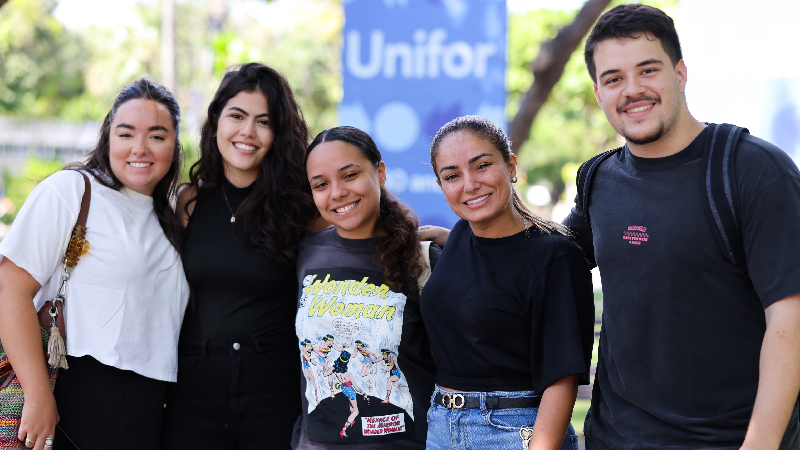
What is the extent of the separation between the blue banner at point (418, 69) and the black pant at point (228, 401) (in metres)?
1.52

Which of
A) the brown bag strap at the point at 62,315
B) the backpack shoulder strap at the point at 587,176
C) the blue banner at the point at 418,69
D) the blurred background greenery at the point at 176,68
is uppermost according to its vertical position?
the blurred background greenery at the point at 176,68

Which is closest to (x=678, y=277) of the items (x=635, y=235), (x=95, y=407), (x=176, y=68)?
(x=635, y=235)

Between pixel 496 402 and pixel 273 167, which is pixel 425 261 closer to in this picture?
pixel 496 402

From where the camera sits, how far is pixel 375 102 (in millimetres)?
3900

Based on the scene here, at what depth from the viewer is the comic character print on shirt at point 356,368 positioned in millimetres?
2422

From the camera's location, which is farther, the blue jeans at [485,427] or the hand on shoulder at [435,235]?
the hand on shoulder at [435,235]

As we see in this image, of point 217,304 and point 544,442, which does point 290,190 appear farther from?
point 544,442

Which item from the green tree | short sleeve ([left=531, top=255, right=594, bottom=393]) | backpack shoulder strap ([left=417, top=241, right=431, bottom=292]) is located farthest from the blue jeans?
the green tree

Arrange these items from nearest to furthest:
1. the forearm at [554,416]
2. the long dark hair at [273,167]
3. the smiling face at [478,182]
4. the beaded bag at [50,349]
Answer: the forearm at [554,416], the smiling face at [478,182], the beaded bag at [50,349], the long dark hair at [273,167]

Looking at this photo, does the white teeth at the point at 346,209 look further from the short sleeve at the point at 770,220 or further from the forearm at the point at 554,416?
the short sleeve at the point at 770,220

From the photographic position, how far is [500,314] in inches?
83.7

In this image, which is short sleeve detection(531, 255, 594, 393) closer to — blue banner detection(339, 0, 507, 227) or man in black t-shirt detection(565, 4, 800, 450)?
man in black t-shirt detection(565, 4, 800, 450)

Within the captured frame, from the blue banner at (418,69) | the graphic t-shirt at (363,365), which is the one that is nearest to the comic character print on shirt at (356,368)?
the graphic t-shirt at (363,365)

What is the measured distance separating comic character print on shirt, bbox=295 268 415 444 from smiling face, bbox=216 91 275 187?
32.1 inches
